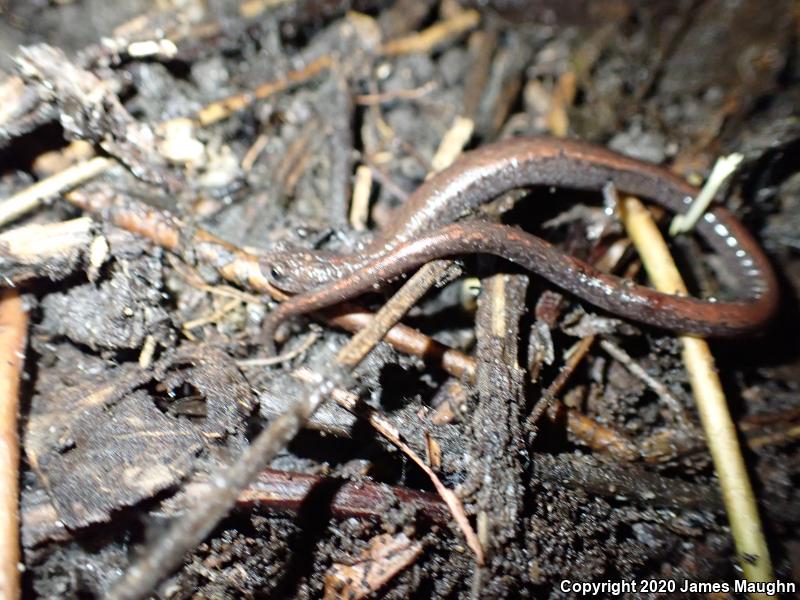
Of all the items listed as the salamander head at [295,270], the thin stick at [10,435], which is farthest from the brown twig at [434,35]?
the thin stick at [10,435]

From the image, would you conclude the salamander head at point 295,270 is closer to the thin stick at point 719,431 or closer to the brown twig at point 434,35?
the thin stick at point 719,431

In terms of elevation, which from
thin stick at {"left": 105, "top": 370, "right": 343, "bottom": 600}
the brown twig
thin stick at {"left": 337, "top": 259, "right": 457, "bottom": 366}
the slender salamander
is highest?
the brown twig

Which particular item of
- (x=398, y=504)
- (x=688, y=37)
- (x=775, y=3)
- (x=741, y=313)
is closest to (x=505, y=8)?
(x=688, y=37)

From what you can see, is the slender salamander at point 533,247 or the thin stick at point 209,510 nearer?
the thin stick at point 209,510

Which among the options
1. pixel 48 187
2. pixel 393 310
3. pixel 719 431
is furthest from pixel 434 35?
pixel 719 431

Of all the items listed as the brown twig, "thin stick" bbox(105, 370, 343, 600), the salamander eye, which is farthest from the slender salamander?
the brown twig

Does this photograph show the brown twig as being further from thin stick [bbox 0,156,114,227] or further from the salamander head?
thin stick [bbox 0,156,114,227]

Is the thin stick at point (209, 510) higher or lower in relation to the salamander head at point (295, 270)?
lower
